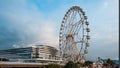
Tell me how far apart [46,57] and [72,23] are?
70.1m

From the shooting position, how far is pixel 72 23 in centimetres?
5762

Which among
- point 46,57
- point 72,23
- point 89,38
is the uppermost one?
point 72,23

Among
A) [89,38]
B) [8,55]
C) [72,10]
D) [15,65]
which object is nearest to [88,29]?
[89,38]

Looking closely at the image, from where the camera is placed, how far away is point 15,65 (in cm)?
6694

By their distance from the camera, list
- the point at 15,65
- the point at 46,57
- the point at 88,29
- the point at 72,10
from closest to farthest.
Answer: the point at 88,29, the point at 72,10, the point at 15,65, the point at 46,57

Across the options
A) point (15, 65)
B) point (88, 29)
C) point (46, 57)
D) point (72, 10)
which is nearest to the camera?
point (88, 29)

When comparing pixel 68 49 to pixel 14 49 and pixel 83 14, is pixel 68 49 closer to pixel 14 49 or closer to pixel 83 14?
pixel 83 14

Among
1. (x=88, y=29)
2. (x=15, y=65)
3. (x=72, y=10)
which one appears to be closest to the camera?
(x=88, y=29)

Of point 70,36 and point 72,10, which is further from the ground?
point 72,10

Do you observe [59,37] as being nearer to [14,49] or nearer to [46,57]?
[46,57]

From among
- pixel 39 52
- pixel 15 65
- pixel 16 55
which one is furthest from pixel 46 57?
pixel 15 65

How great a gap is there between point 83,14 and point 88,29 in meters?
3.85

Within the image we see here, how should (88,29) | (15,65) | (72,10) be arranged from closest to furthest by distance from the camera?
(88,29) < (72,10) < (15,65)

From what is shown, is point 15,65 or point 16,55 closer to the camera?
point 15,65
